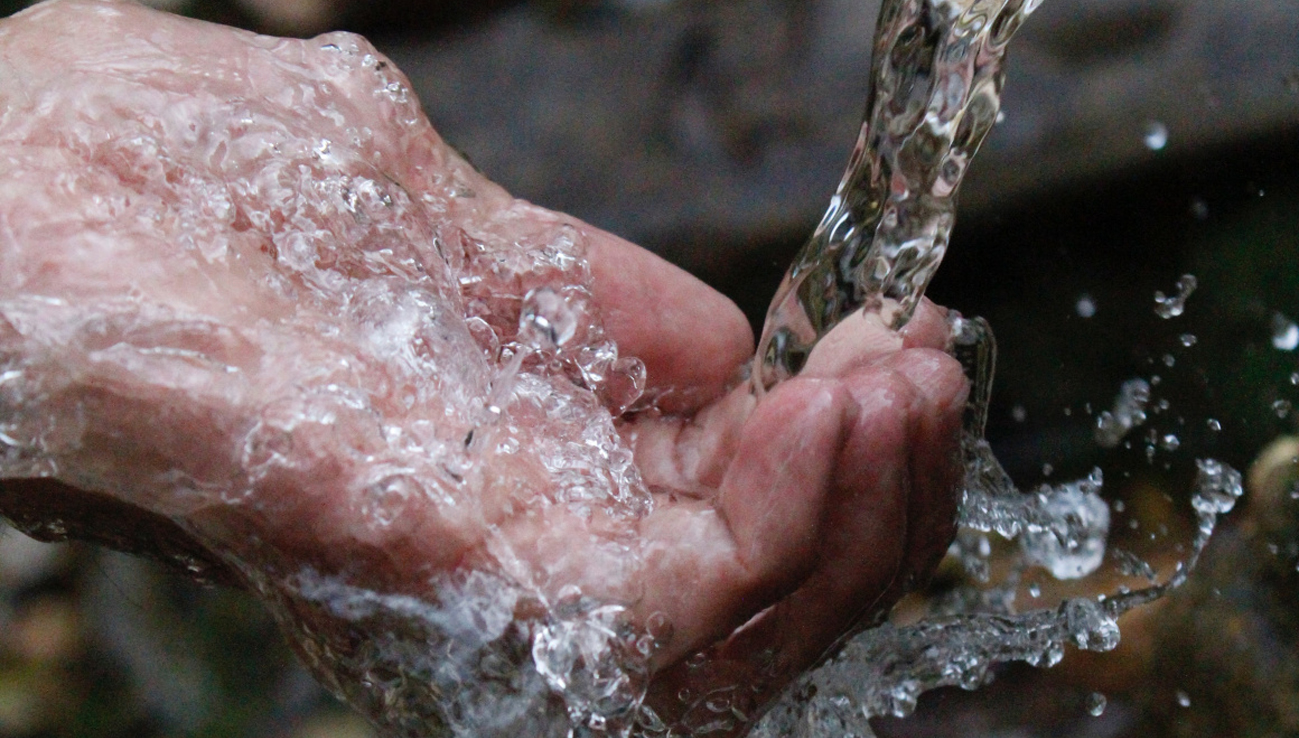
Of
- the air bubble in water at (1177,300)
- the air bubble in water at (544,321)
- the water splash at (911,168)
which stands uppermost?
the water splash at (911,168)

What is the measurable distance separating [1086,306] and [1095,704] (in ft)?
2.49

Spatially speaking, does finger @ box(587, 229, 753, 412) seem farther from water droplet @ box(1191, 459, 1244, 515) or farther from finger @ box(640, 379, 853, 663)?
water droplet @ box(1191, 459, 1244, 515)

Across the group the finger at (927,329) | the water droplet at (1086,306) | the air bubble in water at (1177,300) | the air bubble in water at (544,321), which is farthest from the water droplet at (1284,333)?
the air bubble in water at (544,321)

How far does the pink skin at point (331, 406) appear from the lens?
101cm

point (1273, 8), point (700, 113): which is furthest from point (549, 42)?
point (1273, 8)

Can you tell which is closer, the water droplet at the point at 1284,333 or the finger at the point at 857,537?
the finger at the point at 857,537

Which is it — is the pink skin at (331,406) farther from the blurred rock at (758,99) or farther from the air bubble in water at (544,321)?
the blurred rock at (758,99)

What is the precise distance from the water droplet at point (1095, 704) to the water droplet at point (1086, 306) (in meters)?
0.73

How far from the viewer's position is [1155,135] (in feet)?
7.58

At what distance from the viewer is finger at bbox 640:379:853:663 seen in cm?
103

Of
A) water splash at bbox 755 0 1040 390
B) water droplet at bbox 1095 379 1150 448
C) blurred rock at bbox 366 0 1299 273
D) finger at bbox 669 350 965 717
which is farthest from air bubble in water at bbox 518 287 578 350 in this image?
water droplet at bbox 1095 379 1150 448

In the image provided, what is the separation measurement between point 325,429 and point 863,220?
23.7 inches

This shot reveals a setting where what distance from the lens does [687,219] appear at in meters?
2.55

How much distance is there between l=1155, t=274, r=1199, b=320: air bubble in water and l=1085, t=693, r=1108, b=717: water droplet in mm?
717
